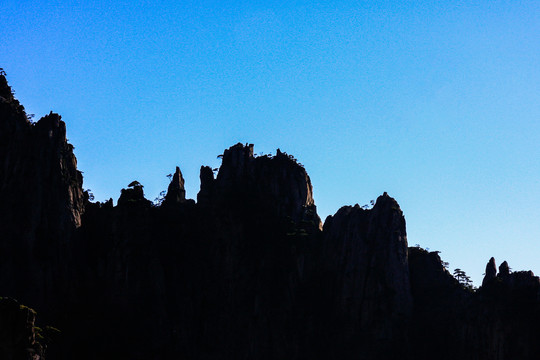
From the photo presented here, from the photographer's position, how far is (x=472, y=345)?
424ft

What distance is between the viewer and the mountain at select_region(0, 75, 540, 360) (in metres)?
125

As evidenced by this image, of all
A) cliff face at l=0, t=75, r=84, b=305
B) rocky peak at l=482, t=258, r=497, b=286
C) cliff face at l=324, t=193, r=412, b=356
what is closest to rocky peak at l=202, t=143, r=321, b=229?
cliff face at l=324, t=193, r=412, b=356

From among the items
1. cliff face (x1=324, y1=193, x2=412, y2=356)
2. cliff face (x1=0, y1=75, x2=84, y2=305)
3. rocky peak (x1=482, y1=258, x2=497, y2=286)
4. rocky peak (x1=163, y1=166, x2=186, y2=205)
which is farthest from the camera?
rocky peak (x1=163, y1=166, x2=186, y2=205)

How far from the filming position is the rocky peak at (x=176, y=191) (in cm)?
14212

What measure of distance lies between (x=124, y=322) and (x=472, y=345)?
51.1m

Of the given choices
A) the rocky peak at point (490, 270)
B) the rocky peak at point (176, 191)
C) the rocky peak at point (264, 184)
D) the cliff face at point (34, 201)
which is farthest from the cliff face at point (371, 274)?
the cliff face at point (34, 201)

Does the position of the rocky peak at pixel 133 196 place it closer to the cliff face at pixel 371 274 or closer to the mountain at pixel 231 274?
the mountain at pixel 231 274

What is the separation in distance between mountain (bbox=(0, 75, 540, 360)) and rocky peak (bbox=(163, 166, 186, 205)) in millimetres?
271

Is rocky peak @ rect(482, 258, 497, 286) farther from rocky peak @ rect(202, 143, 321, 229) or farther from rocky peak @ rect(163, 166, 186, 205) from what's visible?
rocky peak @ rect(163, 166, 186, 205)

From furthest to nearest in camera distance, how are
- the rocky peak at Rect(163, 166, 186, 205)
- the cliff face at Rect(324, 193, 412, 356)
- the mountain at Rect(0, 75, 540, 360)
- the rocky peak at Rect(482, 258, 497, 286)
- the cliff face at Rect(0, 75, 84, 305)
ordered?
the rocky peak at Rect(163, 166, 186, 205), the rocky peak at Rect(482, 258, 497, 286), the cliff face at Rect(324, 193, 412, 356), the mountain at Rect(0, 75, 540, 360), the cliff face at Rect(0, 75, 84, 305)

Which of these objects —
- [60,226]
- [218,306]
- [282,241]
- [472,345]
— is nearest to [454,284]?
[472,345]

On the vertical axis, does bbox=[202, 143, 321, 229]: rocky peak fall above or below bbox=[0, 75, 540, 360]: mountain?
above

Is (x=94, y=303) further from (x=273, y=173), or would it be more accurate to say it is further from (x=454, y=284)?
(x=454, y=284)

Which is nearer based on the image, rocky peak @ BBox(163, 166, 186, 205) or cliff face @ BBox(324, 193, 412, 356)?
cliff face @ BBox(324, 193, 412, 356)
